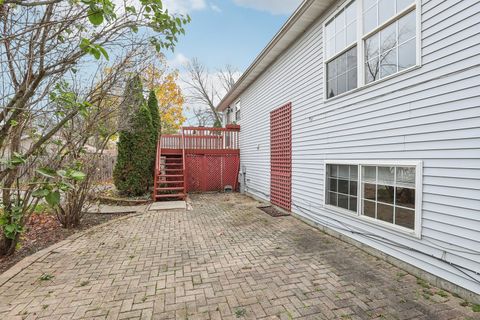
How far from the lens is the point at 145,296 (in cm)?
276

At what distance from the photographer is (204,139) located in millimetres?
11203

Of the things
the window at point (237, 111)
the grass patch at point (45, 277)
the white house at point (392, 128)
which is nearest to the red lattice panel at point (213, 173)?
the window at point (237, 111)

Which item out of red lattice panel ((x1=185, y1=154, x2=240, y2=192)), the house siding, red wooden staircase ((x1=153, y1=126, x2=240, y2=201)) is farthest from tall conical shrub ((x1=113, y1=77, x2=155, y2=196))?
the house siding

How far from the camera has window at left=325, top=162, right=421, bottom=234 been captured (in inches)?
131

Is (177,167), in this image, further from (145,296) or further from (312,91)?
(145,296)

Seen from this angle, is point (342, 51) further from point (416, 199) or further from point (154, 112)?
point (154, 112)

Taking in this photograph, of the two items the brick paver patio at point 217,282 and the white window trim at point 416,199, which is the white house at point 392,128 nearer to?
the white window trim at point 416,199

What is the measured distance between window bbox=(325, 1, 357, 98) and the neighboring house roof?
0.45 meters

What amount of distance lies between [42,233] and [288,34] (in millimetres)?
7049

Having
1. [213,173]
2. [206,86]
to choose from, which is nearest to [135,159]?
[213,173]

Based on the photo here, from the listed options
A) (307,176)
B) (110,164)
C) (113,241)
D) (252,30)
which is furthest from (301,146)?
(110,164)

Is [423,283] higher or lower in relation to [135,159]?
lower

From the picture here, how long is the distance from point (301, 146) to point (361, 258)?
3.10m

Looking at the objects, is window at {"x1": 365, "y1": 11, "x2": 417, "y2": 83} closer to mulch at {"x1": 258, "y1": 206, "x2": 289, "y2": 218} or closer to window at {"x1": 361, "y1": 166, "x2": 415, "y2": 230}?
window at {"x1": 361, "y1": 166, "x2": 415, "y2": 230}
